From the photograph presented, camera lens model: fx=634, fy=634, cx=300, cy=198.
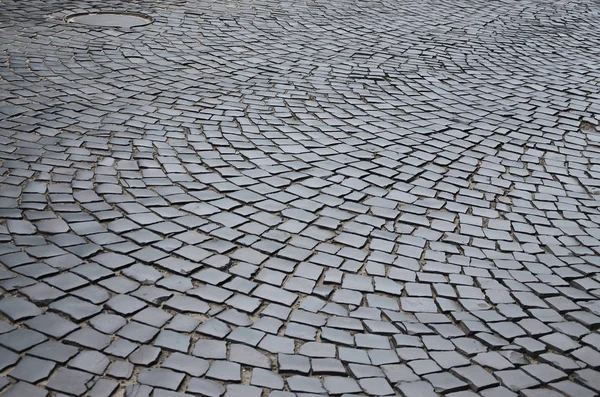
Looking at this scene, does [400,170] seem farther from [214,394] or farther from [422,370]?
[214,394]

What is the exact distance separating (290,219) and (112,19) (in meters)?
6.11

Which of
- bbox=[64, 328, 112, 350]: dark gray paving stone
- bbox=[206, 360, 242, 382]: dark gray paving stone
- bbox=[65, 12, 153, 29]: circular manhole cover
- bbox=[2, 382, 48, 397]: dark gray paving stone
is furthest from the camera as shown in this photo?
bbox=[65, 12, 153, 29]: circular manhole cover

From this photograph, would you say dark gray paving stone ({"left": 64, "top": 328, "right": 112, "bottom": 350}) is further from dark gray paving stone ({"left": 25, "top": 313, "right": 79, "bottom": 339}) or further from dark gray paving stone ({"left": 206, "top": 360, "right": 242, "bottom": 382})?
dark gray paving stone ({"left": 206, "top": 360, "right": 242, "bottom": 382})

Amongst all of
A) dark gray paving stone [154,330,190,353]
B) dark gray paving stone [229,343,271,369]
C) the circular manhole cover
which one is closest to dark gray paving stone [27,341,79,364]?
dark gray paving stone [154,330,190,353]

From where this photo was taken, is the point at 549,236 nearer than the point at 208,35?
Yes

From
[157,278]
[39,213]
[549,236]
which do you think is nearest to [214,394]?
[157,278]

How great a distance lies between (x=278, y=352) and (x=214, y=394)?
473 millimetres

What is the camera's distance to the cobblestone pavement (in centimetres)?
347

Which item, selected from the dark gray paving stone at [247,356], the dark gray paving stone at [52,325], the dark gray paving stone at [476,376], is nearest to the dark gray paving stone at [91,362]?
the dark gray paving stone at [52,325]

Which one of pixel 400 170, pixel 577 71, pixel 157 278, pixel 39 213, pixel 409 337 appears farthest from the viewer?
pixel 577 71

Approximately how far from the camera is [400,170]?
Result: 5688 millimetres

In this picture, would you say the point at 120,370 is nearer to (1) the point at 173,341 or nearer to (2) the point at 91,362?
(2) the point at 91,362

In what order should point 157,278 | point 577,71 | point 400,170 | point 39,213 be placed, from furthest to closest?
point 577,71 → point 400,170 → point 39,213 → point 157,278

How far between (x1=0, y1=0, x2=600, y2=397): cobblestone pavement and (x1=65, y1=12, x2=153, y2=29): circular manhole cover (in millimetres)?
392
